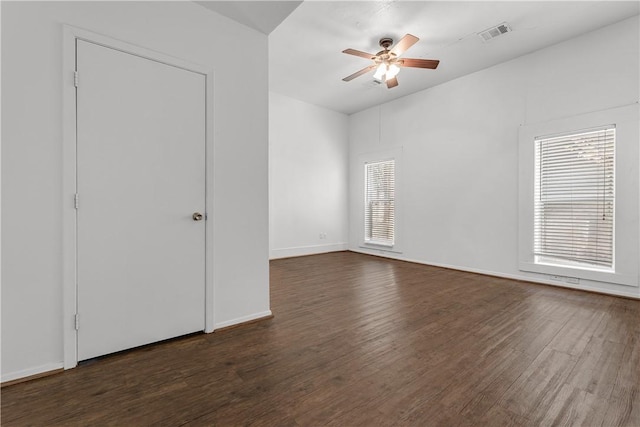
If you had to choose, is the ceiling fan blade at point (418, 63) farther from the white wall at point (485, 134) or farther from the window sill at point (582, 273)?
the window sill at point (582, 273)

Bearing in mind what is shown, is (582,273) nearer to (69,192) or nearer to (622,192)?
(622,192)

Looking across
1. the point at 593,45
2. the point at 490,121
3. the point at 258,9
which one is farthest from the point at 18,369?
the point at 593,45

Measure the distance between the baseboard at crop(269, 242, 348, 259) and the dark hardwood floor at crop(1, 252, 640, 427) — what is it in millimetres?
2909

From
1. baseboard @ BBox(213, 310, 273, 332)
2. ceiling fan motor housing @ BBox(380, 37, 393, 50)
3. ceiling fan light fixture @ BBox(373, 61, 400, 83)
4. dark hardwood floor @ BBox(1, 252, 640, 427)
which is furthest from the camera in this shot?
ceiling fan light fixture @ BBox(373, 61, 400, 83)

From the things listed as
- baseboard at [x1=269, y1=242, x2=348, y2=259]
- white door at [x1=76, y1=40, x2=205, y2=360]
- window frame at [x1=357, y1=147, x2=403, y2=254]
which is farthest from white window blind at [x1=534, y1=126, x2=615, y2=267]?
white door at [x1=76, y1=40, x2=205, y2=360]

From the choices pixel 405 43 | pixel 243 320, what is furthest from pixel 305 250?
pixel 405 43

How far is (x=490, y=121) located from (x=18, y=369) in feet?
19.2

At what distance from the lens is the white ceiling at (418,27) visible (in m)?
3.10

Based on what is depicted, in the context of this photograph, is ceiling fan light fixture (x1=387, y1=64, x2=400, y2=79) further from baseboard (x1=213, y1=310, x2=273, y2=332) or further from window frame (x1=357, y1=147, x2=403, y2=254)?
baseboard (x1=213, y1=310, x2=273, y2=332)

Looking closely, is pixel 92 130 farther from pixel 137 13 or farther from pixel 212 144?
pixel 137 13

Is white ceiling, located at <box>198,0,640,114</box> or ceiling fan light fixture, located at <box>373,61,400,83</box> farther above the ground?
white ceiling, located at <box>198,0,640,114</box>

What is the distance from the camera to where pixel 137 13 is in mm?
2164

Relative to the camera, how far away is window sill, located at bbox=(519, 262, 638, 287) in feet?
11.0

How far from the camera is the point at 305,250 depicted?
6.36 m
